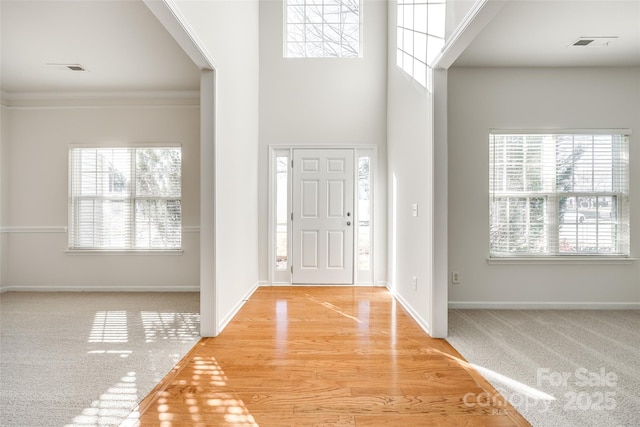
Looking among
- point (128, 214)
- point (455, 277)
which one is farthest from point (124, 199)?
point (455, 277)

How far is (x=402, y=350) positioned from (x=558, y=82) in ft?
11.5

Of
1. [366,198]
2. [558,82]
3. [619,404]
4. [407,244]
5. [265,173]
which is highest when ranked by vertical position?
[558,82]

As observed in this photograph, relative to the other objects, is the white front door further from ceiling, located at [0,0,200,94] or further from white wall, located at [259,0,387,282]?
ceiling, located at [0,0,200,94]

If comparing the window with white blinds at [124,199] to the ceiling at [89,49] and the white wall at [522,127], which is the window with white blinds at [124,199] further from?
the white wall at [522,127]

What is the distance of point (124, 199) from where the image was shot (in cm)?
473

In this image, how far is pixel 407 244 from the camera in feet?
12.4

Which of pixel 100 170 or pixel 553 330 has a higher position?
pixel 100 170

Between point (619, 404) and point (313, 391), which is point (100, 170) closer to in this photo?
point (313, 391)

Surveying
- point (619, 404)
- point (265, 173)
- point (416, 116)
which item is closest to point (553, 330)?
point (619, 404)

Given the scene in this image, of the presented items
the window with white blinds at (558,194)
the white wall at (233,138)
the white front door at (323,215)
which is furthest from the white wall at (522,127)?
the white wall at (233,138)

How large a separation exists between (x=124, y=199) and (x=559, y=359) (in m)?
5.25

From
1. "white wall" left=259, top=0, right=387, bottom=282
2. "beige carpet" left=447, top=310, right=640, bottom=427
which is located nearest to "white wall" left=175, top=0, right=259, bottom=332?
"white wall" left=259, top=0, right=387, bottom=282

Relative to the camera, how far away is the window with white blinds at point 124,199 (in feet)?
15.5

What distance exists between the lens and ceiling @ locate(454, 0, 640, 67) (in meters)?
2.76
